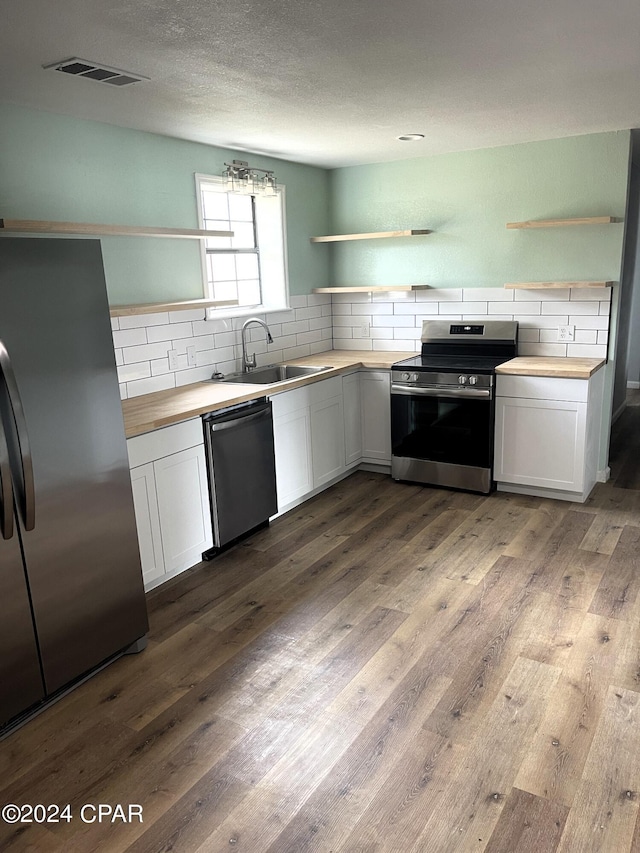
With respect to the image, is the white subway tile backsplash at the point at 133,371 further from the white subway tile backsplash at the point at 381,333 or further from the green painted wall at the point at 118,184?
the white subway tile backsplash at the point at 381,333

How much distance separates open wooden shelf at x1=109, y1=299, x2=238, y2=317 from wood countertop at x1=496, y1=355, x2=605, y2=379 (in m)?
1.87

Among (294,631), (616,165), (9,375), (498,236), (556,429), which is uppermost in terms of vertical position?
(616,165)

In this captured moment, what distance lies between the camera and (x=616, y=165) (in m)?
4.14

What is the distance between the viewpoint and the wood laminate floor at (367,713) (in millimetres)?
1866

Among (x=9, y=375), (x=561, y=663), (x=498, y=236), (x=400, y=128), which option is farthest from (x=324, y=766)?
(x=498, y=236)

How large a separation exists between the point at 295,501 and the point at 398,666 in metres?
1.92

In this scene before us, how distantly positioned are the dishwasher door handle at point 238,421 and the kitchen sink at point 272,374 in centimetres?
55

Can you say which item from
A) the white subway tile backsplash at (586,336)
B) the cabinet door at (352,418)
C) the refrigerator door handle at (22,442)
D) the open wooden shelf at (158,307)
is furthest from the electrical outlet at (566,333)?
the refrigerator door handle at (22,442)

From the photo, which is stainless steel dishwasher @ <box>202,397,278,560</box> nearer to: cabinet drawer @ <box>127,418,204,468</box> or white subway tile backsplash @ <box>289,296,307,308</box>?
cabinet drawer @ <box>127,418,204,468</box>

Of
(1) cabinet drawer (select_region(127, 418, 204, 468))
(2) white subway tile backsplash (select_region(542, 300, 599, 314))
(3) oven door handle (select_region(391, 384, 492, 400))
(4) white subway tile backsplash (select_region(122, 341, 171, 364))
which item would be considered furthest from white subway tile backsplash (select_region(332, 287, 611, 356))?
(1) cabinet drawer (select_region(127, 418, 204, 468))

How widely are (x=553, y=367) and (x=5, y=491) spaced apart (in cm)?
330

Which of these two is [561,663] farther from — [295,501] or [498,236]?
[498,236]

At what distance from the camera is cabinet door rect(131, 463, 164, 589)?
3037mm

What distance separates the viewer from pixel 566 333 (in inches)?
178
